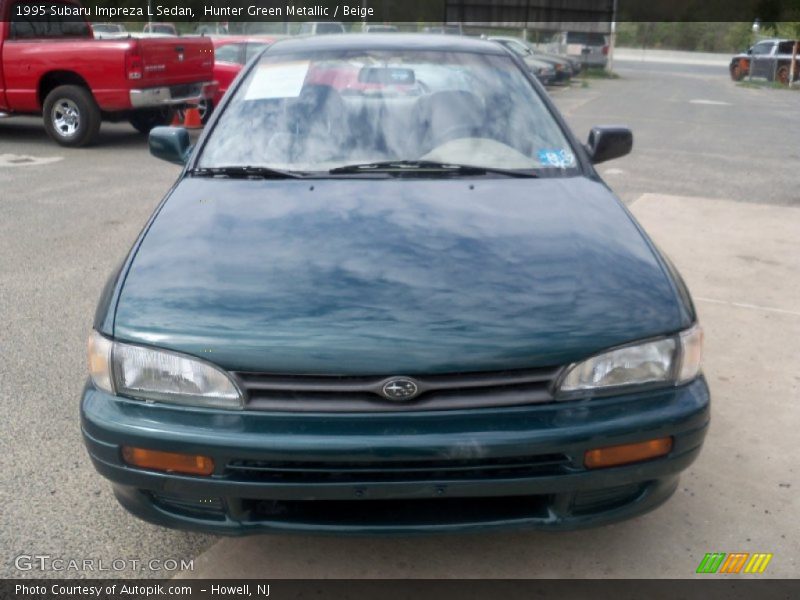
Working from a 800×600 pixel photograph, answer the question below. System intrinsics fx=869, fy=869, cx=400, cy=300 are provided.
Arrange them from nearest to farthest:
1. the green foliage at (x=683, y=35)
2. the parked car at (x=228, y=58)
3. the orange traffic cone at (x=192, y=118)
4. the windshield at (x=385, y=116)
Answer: the windshield at (x=385, y=116), the orange traffic cone at (x=192, y=118), the parked car at (x=228, y=58), the green foliage at (x=683, y=35)

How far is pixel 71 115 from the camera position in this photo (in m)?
11.1

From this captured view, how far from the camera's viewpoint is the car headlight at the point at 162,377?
233cm

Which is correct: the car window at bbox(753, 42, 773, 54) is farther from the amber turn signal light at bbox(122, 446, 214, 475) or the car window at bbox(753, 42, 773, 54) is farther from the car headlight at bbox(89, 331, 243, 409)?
the amber turn signal light at bbox(122, 446, 214, 475)

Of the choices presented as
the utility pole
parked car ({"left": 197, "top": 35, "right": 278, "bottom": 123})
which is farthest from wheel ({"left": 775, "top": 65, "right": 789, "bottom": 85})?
parked car ({"left": 197, "top": 35, "right": 278, "bottom": 123})

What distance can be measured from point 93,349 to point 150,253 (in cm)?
40

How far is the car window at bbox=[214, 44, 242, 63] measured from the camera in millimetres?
13711

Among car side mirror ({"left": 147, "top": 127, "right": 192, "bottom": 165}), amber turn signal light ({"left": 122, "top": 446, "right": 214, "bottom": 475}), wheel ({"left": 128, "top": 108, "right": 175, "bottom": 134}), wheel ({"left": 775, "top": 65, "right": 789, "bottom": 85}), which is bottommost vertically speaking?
wheel ({"left": 775, "top": 65, "right": 789, "bottom": 85})

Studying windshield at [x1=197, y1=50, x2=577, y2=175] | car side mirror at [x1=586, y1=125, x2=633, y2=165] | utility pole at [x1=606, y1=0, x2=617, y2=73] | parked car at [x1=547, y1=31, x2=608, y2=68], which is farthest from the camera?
parked car at [x1=547, y1=31, x2=608, y2=68]

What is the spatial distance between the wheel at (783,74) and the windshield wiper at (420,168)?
100 feet

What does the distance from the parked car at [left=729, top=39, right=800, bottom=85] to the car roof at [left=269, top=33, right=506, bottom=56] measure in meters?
29.4

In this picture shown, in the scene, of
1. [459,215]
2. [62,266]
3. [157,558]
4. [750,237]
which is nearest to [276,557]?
[157,558]

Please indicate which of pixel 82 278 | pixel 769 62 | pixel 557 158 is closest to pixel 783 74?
pixel 769 62

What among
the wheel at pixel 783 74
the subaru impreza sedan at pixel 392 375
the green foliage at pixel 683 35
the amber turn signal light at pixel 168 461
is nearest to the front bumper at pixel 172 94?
the subaru impreza sedan at pixel 392 375
